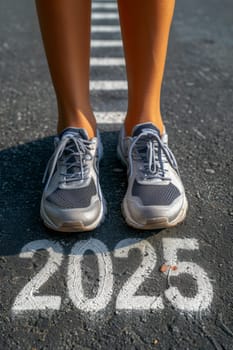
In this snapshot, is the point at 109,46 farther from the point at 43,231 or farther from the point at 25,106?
the point at 43,231

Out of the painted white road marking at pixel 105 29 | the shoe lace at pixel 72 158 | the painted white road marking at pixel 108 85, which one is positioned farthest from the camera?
the painted white road marking at pixel 105 29

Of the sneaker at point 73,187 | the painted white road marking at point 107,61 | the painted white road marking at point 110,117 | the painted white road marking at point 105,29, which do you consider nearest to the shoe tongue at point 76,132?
the sneaker at point 73,187

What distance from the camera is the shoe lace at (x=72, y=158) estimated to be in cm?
192

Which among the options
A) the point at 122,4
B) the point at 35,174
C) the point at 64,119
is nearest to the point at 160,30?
the point at 122,4

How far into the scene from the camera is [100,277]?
65.5 inches

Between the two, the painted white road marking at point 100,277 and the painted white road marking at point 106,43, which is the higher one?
the painted white road marking at point 100,277

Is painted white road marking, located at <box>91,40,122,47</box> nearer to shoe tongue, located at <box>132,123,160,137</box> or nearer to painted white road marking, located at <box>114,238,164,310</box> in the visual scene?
shoe tongue, located at <box>132,123,160,137</box>

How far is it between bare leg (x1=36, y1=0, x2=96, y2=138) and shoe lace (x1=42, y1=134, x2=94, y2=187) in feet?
0.28

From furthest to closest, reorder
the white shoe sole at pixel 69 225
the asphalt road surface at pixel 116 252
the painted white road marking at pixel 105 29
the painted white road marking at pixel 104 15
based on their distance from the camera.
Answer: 1. the painted white road marking at pixel 104 15
2. the painted white road marking at pixel 105 29
3. the white shoe sole at pixel 69 225
4. the asphalt road surface at pixel 116 252

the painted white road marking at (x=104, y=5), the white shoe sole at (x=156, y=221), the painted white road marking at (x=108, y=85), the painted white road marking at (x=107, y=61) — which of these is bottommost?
the painted white road marking at (x=104, y=5)

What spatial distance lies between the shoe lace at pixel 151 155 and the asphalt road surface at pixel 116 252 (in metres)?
0.18

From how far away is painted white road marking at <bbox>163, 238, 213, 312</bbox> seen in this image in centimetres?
157

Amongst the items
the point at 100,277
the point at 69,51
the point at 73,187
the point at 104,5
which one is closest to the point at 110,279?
the point at 100,277

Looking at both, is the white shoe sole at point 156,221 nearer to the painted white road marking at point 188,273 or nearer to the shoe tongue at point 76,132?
the painted white road marking at point 188,273
